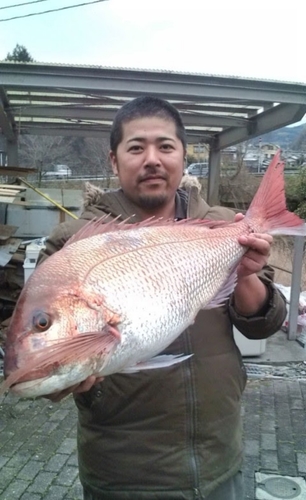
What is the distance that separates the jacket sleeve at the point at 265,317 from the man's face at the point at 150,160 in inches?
20.5

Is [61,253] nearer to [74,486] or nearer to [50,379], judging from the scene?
[50,379]

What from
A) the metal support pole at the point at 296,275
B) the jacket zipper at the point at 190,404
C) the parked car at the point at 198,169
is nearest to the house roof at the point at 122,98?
the metal support pole at the point at 296,275

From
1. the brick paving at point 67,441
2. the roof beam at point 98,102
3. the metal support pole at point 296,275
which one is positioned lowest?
the brick paving at point 67,441

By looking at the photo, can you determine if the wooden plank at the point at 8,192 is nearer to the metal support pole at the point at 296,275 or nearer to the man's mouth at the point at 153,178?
the metal support pole at the point at 296,275

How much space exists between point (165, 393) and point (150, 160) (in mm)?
867

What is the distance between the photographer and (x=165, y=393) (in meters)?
1.87

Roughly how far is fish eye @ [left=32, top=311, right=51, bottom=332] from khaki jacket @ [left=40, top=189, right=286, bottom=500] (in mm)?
588

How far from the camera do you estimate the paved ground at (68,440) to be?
12.1ft

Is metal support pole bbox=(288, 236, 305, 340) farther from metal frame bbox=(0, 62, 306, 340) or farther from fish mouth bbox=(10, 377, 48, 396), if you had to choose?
fish mouth bbox=(10, 377, 48, 396)

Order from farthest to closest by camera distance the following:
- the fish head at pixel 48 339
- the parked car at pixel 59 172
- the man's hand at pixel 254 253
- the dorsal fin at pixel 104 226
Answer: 1. the parked car at pixel 59 172
2. the man's hand at pixel 254 253
3. the dorsal fin at pixel 104 226
4. the fish head at pixel 48 339

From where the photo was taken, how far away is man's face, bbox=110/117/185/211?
1.87m

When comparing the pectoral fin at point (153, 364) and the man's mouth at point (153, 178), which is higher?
the man's mouth at point (153, 178)

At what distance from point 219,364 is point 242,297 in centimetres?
28

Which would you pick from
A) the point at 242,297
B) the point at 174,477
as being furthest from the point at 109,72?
the point at 174,477
